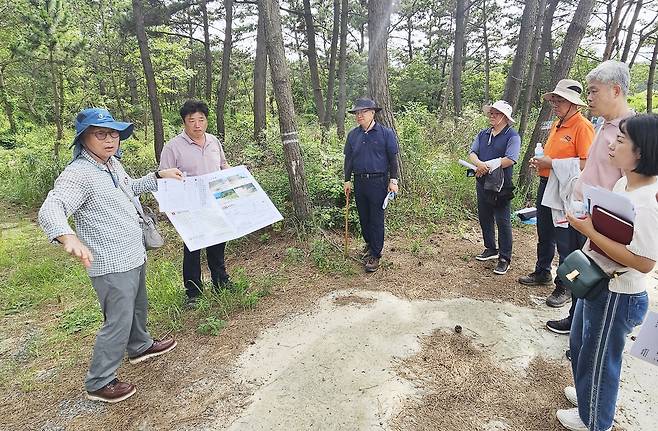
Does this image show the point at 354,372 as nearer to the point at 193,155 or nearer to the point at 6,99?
the point at 193,155

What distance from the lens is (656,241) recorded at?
160 cm

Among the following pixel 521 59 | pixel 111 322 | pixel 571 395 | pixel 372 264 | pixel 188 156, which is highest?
pixel 521 59

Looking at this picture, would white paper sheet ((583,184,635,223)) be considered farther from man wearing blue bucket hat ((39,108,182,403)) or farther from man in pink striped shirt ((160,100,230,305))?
man in pink striped shirt ((160,100,230,305))

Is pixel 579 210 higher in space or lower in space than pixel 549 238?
higher

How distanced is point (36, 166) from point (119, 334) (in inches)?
356

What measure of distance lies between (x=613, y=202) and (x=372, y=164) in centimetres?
251

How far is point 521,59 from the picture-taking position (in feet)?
29.2

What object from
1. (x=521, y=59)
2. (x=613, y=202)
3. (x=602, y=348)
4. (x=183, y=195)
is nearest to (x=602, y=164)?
(x=613, y=202)

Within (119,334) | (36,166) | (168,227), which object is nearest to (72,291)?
(168,227)

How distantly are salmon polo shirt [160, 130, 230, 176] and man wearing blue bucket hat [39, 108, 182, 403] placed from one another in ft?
2.14

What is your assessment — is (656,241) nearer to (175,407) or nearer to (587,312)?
(587,312)

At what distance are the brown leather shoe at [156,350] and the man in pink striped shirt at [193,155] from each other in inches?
23.0

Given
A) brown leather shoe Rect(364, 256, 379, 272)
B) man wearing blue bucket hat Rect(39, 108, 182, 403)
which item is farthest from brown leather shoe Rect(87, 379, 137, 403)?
brown leather shoe Rect(364, 256, 379, 272)

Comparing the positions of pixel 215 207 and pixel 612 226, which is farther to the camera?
pixel 215 207
